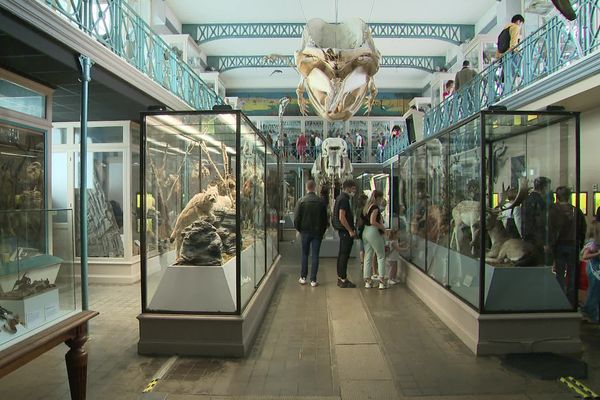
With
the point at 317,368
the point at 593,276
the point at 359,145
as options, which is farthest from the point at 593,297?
the point at 359,145

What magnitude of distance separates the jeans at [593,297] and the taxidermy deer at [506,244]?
123 cm

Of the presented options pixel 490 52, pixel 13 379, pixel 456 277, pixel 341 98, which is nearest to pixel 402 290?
pixel 456 277

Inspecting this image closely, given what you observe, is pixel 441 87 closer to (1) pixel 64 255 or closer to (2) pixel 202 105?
(2) pixel 202 105

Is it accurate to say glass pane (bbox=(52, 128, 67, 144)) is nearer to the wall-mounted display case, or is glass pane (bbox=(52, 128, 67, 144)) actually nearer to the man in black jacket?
the wall-mounted display case

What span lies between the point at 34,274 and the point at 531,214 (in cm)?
477

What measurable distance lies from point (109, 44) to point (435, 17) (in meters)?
13.0

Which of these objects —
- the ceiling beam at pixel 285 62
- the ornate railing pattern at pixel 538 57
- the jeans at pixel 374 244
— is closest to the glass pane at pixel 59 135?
the jeans at pixel 374 244

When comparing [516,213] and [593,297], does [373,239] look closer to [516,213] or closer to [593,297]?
[516,213]

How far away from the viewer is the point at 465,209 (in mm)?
5125

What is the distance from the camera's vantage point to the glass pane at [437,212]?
230 inches

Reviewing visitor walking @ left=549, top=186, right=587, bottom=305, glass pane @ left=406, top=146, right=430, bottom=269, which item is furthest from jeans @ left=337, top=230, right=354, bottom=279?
visitor walking @ left=549, top=186, right=587, bottom=305

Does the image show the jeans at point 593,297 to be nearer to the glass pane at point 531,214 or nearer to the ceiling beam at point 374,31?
the glass pane at point 531,214

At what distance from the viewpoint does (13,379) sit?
11.9 feet

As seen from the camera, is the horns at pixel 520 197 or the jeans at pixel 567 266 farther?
the horns at pixel 520 197
